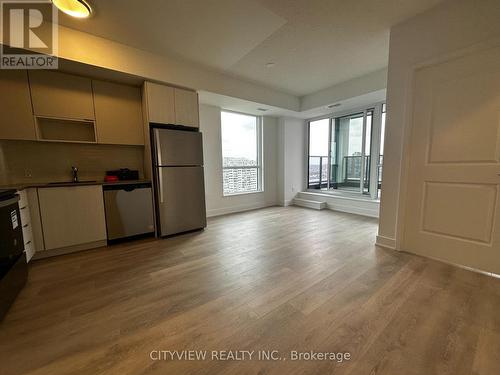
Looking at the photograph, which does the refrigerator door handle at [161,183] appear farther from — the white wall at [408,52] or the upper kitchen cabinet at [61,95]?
the white wall at [408,52]

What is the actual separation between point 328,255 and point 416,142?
5.24 feet

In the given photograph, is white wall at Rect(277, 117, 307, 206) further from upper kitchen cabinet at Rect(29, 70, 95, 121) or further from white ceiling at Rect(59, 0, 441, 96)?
upper kitchen cabinet at Rect(29, 70, 95, 121)

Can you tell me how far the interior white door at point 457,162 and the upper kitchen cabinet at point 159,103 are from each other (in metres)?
3.09

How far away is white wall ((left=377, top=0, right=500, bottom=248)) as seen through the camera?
6.16ft

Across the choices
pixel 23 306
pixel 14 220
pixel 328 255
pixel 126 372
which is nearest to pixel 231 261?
pixel 328 255

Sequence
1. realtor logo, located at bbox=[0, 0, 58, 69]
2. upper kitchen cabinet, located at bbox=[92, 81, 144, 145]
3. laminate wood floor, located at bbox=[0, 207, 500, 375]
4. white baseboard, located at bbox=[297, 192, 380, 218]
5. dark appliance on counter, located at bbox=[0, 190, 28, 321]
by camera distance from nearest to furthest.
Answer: laminate wood floor, located at bbox=[0, 207, 500, 375], dark appliance on counter, located at bbox=[0, 190, 28, 321], realtor logo, located at bbox=[0, 0, 58, 69], upper kitchen cabinet, located at bbox=[92, 81, 144, 145], white baseboard, located at bbox=[297, 192, 380, 218]

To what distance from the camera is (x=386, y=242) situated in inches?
103

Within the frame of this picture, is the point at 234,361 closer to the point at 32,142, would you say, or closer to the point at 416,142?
the point at 416,142

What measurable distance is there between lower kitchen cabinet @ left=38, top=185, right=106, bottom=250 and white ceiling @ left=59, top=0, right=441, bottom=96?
73.1 inches

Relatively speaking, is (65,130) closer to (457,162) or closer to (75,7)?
(75,7)

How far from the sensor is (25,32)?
2.13 m

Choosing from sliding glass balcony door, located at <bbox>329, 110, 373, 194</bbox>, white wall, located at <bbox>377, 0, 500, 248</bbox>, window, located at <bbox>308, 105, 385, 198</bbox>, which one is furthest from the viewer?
sliding glass balcony door, located at <bbox>329, 110, 373, 194</bbox>

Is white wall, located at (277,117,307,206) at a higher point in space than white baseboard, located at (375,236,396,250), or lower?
higher

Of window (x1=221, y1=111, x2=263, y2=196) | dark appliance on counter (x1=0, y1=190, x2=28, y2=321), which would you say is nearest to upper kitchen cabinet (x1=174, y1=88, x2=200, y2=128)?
window (x1=221, y1=111, x2=263, y2=196)
